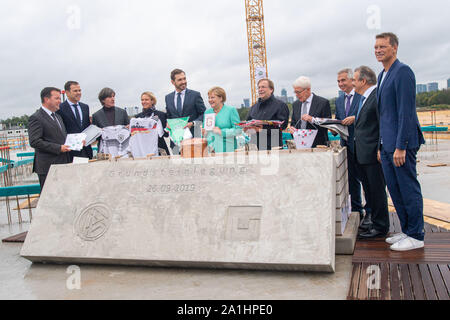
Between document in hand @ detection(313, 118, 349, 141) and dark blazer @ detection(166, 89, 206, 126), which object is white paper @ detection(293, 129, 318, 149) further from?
dark blazer @ detection(166, 89, 206, 126)

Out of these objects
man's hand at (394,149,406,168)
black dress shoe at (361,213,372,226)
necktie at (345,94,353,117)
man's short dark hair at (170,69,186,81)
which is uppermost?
man's short dark hair at (170,69,186,81)

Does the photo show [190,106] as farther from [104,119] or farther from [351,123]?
[351,123]

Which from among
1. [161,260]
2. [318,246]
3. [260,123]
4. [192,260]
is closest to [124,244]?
[161,260]

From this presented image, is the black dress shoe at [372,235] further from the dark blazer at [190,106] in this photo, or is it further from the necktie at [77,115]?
the necktie at [77,115]

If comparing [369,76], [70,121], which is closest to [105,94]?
[70,121]

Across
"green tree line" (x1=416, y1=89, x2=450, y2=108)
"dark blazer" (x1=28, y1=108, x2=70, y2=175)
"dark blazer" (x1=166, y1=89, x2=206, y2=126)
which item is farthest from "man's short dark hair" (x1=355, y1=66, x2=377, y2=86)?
"green tree line" (x1=416, y1=89, x2=450, y2=108)

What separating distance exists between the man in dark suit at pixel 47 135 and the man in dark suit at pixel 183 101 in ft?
5.34

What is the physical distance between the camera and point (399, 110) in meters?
3.72

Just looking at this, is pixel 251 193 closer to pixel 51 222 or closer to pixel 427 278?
pixel 427 278

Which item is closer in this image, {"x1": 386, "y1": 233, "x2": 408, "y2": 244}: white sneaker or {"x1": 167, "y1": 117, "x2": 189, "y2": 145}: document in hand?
{"x1": 386, "y1": 233, "x2": 408, "y2": 244}: white sneaker

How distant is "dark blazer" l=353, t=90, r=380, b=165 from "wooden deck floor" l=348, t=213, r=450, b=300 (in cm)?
95

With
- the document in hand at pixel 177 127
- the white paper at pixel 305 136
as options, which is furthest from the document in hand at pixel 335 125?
the document in hand at pixel 177 127

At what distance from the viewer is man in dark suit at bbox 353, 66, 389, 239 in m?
4.34

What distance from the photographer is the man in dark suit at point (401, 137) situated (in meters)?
3.69
